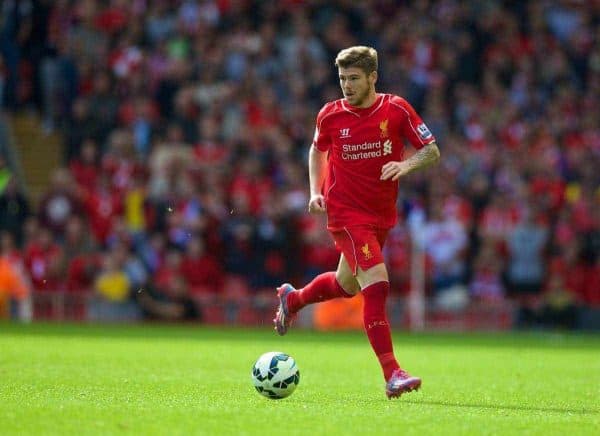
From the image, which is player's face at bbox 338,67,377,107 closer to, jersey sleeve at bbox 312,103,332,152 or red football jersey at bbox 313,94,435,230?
red football jersey at bbox 313,94,435,230

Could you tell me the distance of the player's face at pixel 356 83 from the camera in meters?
9.64

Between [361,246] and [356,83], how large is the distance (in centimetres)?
122

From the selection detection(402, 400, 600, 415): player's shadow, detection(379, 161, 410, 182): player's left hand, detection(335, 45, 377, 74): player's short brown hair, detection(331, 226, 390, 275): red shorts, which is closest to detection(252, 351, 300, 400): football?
detection(402, 400, 600, 415): player's shadow

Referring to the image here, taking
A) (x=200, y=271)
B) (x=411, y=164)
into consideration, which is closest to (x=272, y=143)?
(x=200, y=271)

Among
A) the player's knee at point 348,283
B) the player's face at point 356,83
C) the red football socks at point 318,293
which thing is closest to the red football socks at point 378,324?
the player's knee at point 348,283

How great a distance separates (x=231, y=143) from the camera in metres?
23.1

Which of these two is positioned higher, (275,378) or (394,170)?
(394,170)

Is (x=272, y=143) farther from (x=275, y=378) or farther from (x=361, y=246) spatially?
(x=275, y=378)

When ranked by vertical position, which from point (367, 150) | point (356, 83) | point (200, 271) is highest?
point (356, 83)

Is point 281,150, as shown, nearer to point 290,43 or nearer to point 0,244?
point 290,43

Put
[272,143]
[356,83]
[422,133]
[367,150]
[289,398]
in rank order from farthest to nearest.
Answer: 1. [272,143]
2. [367,150]
3. [422,133]
4. [356,83]
5. [289,398]

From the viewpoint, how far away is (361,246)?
971 centimetres

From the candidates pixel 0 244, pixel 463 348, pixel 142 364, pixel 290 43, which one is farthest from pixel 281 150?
pixel 142 364

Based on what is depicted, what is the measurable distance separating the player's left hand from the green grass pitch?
1620 millimetres
